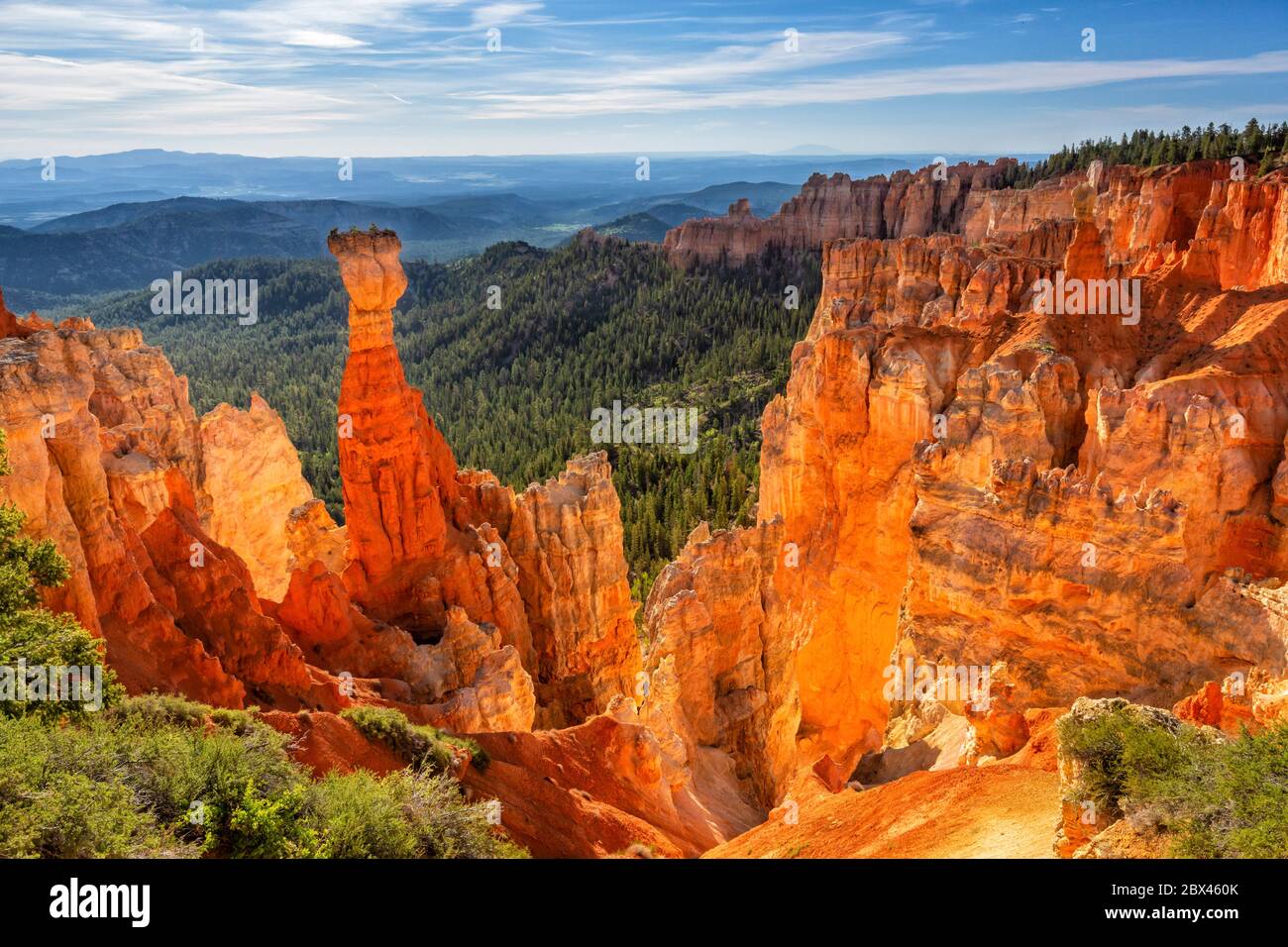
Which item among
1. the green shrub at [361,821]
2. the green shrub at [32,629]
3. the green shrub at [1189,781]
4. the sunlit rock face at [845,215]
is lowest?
the green shrub at [361,821]

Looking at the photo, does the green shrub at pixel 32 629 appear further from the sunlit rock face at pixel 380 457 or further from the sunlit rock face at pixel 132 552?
the sunlit rock face at pixel 380 457

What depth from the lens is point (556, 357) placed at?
98.8 metres

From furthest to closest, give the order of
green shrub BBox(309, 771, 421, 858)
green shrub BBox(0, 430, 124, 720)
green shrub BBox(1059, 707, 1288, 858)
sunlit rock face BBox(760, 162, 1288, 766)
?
sunlit rock face BBox(760, 162, 1288, 766), green shrub BBox(0, 430, 124, 720), green shrub BBox(309, 771, 421, 858), green shrub BBox(1059, 707, 1288, 858)

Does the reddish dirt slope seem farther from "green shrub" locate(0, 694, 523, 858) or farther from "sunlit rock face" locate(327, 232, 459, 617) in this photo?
"sunlit rock face" locate(327, 232, 459, 617)

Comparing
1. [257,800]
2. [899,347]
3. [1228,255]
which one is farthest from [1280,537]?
[1228,255]

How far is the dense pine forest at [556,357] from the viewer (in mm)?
63719

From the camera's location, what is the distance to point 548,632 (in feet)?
92.2

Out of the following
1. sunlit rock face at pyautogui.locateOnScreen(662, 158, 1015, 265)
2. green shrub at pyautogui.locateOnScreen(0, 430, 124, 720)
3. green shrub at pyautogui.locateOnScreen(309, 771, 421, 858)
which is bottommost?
green shrub at pyautogui.locateOnScreen(309, 771, 421, 858)

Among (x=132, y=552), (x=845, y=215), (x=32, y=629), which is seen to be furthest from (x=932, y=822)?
(x=845, y=215)

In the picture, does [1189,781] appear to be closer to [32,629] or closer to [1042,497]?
[1042,497]

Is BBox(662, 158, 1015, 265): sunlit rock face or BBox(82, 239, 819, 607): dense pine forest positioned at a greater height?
BBox(662, 158, 1015, 265): sunlit rock face

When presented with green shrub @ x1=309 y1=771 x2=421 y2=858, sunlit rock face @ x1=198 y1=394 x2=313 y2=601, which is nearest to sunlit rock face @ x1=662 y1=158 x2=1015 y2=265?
sunlit rock face @ x1=198 y1=394 x2=313 y2=601

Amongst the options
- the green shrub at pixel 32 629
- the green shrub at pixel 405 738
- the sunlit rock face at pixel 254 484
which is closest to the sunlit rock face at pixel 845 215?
the sunlit rock face at pixel 254 484

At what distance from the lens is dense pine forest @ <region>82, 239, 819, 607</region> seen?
63719mm
